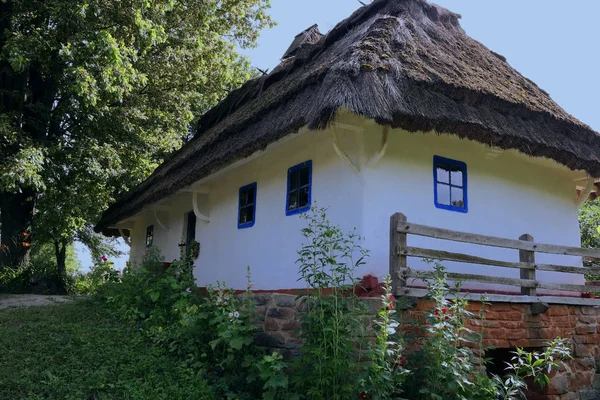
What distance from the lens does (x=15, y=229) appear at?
45.6 feet

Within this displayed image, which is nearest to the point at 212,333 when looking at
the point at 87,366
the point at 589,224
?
the point at 87,366

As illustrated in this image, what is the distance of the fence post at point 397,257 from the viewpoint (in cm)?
512

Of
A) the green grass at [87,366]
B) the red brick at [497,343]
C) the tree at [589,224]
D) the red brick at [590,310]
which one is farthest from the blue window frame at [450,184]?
the tree at [589,224]

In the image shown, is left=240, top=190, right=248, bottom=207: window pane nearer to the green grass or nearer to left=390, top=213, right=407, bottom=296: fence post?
the green grass

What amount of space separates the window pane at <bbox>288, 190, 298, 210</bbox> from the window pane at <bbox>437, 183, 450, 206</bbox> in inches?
76.5

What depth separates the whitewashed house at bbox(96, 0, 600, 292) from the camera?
5973 millimetres

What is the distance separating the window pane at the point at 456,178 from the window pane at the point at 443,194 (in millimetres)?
162

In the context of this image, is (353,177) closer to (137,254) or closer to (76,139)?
(76,139)

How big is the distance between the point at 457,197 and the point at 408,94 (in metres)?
1.88

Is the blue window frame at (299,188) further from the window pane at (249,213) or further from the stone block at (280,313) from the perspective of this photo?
the stone block at (280,313)

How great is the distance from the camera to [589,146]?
7.74 meters

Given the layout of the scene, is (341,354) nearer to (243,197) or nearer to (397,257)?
(397,257)

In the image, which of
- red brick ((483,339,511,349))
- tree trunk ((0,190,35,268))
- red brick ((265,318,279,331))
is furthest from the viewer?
tree trunk ((0,190,35,268))

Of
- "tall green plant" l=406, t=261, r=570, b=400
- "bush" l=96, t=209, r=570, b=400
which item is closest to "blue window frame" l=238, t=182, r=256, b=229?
"bush" l=96, t=209, r=570, b=400
